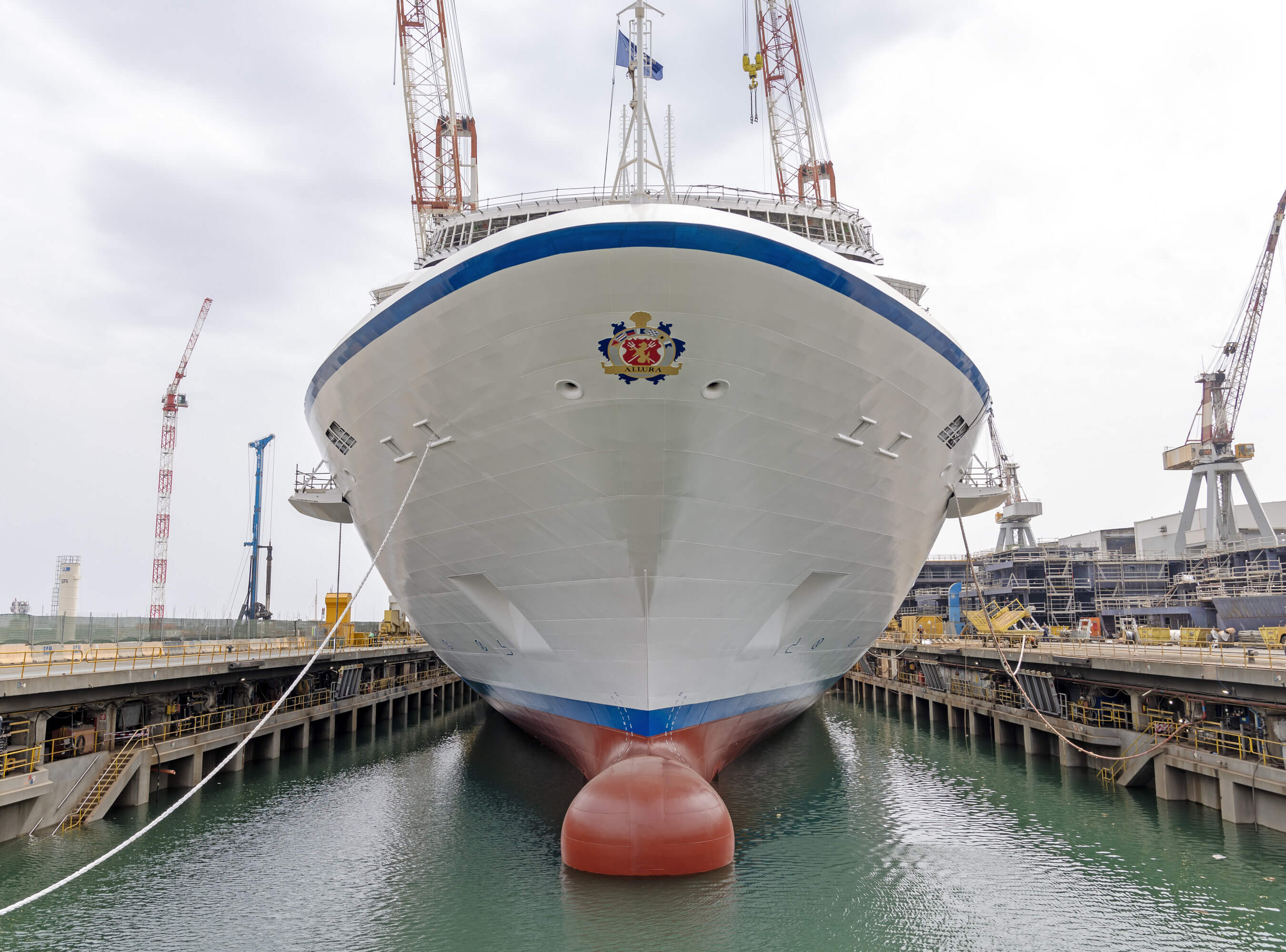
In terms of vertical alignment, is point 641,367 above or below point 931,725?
above

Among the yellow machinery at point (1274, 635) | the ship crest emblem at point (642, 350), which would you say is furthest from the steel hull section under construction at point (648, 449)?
the yellow machinery at point (1274, 635)

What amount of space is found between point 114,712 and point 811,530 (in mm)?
13790

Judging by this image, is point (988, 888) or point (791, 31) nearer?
point (988, 888)

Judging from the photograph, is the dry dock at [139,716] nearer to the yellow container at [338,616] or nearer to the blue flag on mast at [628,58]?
the yellow container at [338,616]

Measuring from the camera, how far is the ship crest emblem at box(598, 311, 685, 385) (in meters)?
8.44

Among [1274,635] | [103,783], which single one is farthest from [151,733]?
[1274,635]

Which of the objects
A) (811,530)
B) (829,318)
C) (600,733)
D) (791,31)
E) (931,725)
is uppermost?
(791,31)

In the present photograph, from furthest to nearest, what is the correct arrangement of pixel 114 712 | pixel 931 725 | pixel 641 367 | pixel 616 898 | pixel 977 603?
pixel 977 603
pixel 931 725
pixel 114 712
pixel 616 898
pixel 641 367

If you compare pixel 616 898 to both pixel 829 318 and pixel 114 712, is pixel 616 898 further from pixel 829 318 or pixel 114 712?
pixel 114 712

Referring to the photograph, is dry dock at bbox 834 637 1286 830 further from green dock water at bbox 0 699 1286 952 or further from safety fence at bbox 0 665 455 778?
safety fence at bbox 0 665 455 778

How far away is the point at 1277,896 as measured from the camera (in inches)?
371

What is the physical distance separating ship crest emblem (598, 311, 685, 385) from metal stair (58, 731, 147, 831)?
39.5ft

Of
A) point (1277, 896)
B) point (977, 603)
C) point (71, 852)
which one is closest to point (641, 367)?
point (1277, 896)

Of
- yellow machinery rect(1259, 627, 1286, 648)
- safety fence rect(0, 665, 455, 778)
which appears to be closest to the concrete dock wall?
yellow machinery rect(1259, 627, 1286, 648)
